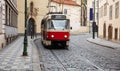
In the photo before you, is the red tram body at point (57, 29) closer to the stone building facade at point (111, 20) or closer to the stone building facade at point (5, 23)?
the stone building facade at point (5, 23)

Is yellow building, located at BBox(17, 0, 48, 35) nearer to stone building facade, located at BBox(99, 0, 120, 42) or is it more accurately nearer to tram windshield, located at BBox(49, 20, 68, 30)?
stone building facade, located at BBox(99, 0, 120, 42)

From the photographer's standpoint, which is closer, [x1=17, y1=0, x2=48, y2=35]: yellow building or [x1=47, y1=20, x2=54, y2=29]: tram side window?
[x1=47, y1=20, x2=54, y2=29]: tram side window

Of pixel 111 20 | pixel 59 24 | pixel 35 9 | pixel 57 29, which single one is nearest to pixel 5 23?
pixel 57 29

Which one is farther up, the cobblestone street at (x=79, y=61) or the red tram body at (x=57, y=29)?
the red tram body at (x=57, y=29)

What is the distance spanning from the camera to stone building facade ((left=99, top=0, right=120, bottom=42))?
4262cm

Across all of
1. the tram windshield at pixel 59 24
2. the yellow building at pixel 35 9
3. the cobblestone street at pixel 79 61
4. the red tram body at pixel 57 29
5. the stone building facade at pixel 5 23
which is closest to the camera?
the cobblestone street at pixel 79 61

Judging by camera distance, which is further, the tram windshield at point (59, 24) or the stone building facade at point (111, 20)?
the stone building facade at point (111, 20)

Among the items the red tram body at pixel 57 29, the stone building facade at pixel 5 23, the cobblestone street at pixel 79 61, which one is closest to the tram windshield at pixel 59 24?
the red tram body at pixel 57 29

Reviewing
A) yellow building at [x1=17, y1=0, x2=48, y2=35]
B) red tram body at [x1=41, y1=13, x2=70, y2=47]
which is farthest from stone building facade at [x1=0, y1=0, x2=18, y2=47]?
yellow building at [x1=17, y1=0, x2=48, y2=35]

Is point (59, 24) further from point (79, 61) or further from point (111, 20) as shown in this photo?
point (111, 20)

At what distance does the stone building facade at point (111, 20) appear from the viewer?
140ft

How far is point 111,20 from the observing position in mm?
46906

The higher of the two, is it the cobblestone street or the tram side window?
the tram side window

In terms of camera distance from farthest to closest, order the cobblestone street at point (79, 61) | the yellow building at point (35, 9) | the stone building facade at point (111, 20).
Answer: the yellow building at point (35, 9), the stone building facade at point (111, 20), the cobblestone street at point (79, 61)
